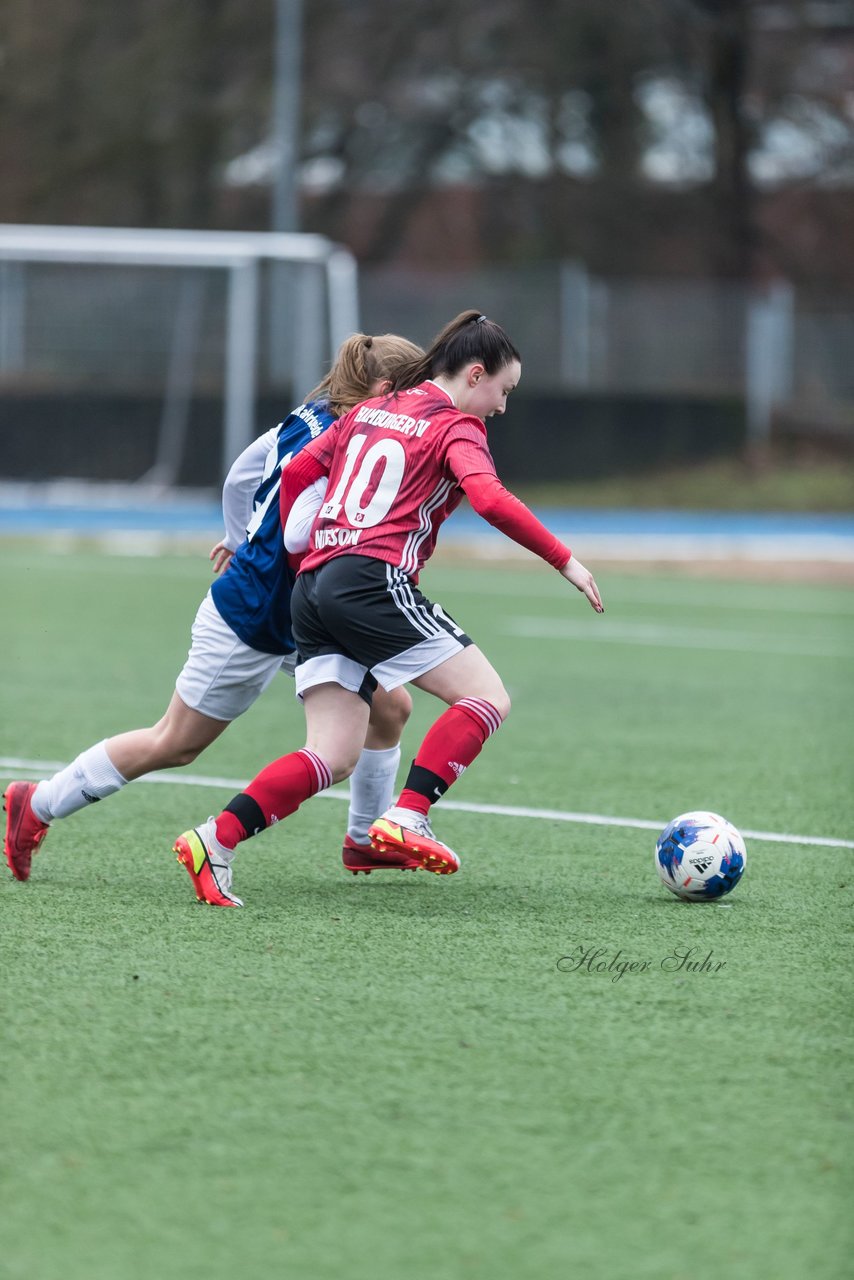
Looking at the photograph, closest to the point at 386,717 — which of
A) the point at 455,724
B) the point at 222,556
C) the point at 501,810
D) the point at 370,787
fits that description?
the point at 370,787

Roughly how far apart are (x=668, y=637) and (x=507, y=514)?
8.12m

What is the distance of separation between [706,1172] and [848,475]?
80.6 feet

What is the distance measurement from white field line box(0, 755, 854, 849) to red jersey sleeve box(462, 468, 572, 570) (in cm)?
157

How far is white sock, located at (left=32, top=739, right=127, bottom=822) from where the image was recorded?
4.80 metres

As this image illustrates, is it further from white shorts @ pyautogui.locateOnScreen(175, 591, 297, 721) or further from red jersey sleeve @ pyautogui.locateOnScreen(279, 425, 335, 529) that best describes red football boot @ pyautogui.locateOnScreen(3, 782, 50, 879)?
red jersey sleeve @ pyautogui.locateOnScreen(279, 425, 335, 529)

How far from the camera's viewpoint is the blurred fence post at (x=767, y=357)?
25922 mm

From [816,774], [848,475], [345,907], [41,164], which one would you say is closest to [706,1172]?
[345,907]

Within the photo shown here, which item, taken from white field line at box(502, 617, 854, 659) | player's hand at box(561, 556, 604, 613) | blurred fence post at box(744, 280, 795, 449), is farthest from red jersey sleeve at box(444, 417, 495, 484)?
blurred fence post at box(744, 280, 795, 449)

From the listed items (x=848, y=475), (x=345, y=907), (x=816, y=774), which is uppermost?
(x=345, y=907)

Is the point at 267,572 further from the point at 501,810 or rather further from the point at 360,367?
the point at 501,810

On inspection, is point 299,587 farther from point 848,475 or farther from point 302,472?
point 848,475

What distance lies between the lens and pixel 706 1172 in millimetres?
2834

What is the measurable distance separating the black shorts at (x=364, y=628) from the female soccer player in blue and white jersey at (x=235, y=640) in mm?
129

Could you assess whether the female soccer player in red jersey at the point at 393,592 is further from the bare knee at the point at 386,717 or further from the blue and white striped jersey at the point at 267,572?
the bare knee at the point at 386,717
